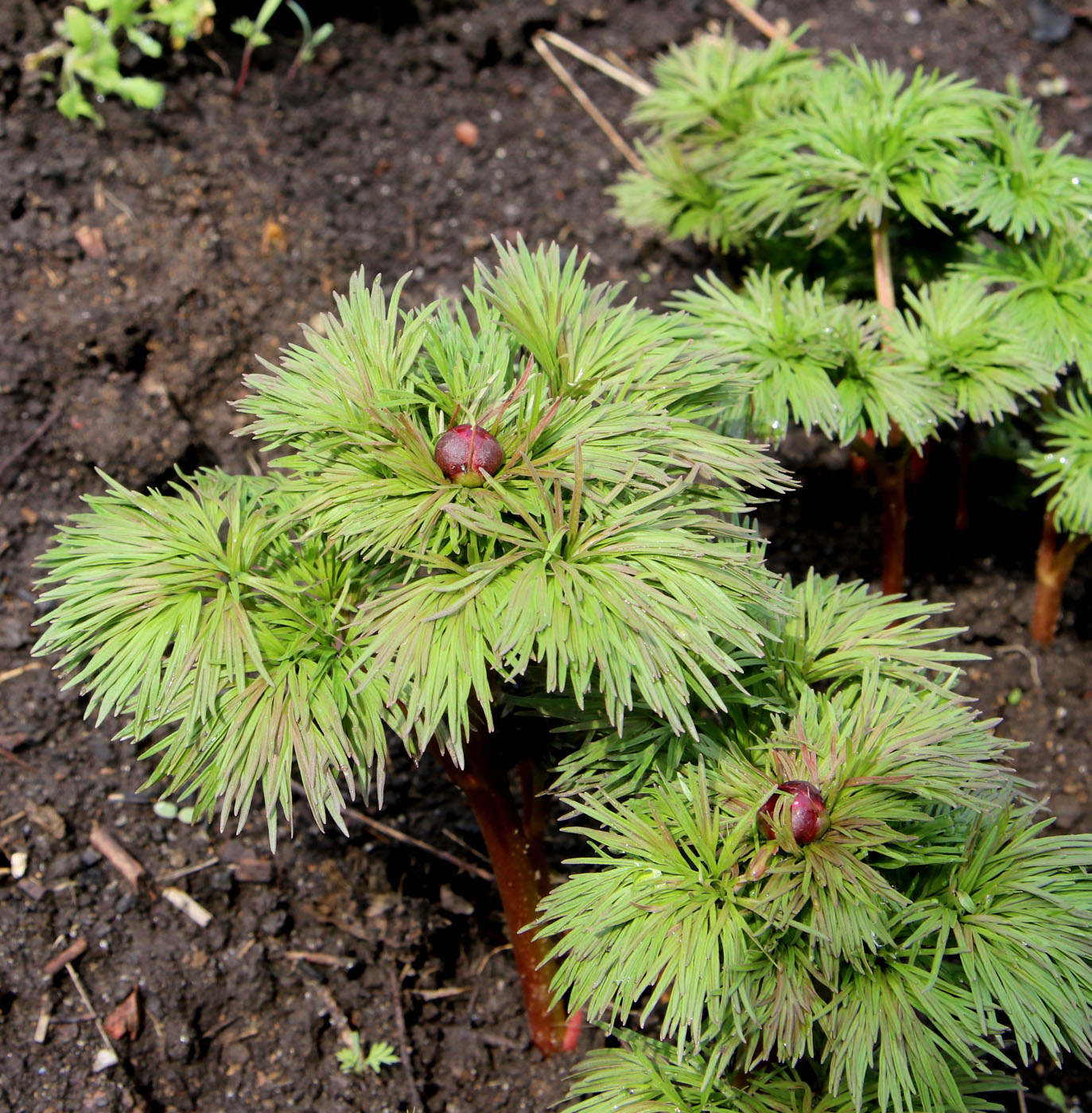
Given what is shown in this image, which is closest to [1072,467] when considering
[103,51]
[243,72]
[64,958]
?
[64,958]

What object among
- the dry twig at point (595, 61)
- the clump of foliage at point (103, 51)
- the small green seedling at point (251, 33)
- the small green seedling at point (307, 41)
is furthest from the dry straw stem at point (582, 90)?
the clump of foliage at point (103, 51)

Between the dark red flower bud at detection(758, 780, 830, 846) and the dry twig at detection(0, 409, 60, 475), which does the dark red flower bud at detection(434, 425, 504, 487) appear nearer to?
the dark red flower bud at detection(758, 780, 830, 846)

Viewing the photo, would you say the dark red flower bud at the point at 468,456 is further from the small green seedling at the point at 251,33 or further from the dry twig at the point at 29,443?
the small green seedling at the point at 251,33

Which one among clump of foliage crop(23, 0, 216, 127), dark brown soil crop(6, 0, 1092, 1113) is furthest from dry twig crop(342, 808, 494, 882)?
Result: clump of foliage crop(23, 0, 216, 127)

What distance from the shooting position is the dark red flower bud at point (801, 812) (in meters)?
1.28

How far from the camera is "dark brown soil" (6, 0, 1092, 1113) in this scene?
190cm

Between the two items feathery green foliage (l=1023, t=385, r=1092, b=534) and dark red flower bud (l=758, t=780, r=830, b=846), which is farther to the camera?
feathery green foliage (l=1023, t=385, r=1092, b=534)

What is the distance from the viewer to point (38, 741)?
209 cm

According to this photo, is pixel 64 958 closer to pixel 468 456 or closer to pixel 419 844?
pixel 419 844

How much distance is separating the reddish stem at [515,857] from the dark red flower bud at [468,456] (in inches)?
15.4

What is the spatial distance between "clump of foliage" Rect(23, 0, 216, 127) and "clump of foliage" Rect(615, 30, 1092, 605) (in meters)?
1.24

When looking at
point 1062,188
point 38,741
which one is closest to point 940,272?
point 1062,188

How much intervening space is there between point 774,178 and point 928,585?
1.03m

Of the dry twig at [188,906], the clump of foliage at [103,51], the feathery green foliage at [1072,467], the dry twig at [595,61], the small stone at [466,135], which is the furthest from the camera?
the dry twig at [595,61]
